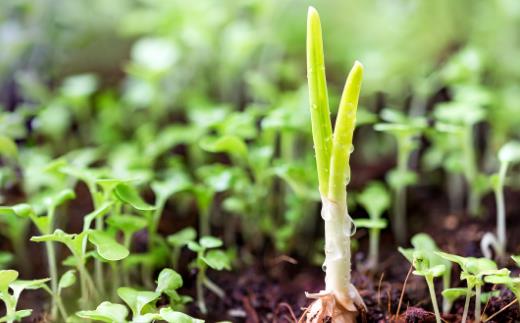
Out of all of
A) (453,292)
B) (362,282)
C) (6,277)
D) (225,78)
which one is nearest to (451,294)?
(453,292)

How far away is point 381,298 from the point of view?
832mm

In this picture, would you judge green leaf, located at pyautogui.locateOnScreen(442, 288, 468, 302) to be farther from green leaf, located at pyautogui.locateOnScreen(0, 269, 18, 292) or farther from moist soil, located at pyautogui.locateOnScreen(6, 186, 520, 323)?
green leaf, located at pyautogui.locateOnScreen(0, 269, 18, 292)

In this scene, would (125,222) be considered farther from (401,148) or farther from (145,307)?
(401,148)

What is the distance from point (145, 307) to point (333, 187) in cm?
30

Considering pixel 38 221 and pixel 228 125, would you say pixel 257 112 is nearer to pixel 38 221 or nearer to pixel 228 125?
pixel 228 125

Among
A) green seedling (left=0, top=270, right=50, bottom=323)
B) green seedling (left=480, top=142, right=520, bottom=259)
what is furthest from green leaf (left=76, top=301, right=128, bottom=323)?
green seedling (left=480, top=142, right=520, bottom=259)

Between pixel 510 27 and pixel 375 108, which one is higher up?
pixel 510 27

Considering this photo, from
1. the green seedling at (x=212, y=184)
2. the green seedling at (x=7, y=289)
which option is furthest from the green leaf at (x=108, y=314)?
the green seedling at (x=212, y=184)

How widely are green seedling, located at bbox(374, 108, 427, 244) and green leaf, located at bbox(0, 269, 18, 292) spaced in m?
0.59

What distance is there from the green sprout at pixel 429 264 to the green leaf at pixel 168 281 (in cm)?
32

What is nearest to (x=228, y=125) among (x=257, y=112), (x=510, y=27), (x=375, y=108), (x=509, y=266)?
(x=257, y=112)

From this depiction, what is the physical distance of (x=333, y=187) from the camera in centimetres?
70

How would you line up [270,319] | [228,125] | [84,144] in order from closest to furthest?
[270,319], [228,125], [84,144]

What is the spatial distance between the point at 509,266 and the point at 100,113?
3.53 feet
